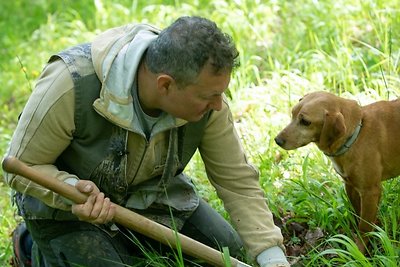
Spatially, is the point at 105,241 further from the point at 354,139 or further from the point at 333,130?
the point at 354,139

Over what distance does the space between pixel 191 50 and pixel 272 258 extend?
104cm

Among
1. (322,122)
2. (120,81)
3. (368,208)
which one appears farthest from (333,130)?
(120,81)

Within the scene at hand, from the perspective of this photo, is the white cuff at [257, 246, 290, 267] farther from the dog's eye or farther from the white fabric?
the white fabric

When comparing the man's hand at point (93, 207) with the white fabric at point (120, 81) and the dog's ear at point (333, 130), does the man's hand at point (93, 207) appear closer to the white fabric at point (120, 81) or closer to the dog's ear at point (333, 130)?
the white fabric at point (120, 81)

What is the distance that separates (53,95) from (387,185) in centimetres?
201

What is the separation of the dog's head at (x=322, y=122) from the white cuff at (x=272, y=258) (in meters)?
0.69

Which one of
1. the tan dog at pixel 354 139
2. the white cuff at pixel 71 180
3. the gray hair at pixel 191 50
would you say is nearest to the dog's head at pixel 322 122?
the tan dog at pixel 354 139

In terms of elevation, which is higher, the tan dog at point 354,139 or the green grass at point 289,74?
the tan dog at point 354,139

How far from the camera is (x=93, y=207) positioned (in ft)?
10.7

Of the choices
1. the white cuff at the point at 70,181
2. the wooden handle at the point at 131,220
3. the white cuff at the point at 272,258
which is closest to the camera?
the wooden handle at the point at 131,220

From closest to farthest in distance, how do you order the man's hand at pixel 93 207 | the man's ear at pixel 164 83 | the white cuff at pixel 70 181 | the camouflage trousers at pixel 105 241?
the man's hand at pixel 93 207
the man's ear at pixel 164 83
the white cuff at pixel 70 181
the camouflage trousers at pixel 105 241

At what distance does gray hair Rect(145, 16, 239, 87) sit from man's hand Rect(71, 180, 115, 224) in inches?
22.8

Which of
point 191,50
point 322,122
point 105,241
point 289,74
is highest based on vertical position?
point 191,50

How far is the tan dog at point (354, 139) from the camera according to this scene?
4.07 metres
